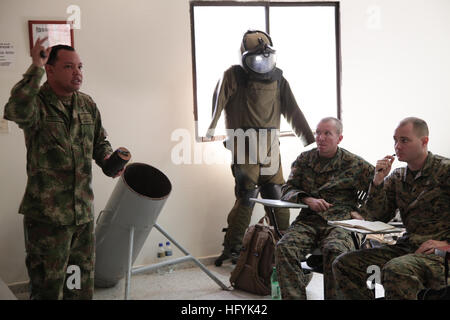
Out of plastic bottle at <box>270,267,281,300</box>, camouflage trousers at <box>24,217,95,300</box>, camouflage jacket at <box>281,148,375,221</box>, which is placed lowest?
plastic bottle at <box>270,267,281,300</box>

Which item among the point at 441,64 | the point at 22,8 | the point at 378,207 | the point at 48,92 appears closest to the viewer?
the point at 48,92

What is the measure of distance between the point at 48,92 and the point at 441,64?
3.84 m

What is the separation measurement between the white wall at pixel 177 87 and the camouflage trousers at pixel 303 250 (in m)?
1.35

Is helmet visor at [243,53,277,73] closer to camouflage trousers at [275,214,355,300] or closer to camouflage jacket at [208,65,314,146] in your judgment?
camouflage jacket at [208,65,314,146]

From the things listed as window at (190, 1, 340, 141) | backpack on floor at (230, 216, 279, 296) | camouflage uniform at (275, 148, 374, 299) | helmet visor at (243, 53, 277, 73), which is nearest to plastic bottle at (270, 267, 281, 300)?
backpack on floor at (230, 216, 279, 296)

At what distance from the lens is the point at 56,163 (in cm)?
237

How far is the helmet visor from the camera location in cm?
373

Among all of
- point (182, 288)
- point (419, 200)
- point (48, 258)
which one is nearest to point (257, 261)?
point (182, 288)

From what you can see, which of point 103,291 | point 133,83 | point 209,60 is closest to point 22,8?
point 133,83

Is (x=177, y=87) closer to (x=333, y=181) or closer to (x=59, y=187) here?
(x=333, y=181)

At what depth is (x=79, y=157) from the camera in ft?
7.95

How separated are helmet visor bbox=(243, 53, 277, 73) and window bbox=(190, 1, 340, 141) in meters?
0.31

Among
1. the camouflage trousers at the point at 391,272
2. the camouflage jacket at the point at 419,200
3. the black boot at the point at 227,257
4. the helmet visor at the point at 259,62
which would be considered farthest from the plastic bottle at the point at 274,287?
the helmet visor at the point at 259,62
